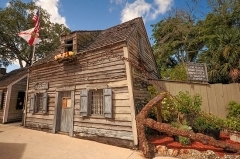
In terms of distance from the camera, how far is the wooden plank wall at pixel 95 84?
21.0ft

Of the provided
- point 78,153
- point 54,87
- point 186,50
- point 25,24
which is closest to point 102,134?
point 78,153

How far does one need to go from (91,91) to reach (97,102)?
0.66 meters

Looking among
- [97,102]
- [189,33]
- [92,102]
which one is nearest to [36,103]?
[92,102]

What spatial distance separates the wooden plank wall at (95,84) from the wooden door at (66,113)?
581 mm

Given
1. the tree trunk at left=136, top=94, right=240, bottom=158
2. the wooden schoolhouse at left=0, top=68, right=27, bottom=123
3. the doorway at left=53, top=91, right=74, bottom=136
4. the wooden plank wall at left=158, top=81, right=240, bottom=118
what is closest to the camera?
the tree trunk at left=136, top=94, right=240, bottom=158

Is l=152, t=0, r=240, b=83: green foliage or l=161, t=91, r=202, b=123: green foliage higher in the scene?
l=152, t=0, r=240, b=83: green foliage

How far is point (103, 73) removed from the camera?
724cm

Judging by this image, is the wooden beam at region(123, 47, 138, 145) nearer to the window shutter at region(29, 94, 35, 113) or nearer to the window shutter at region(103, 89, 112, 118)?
the window shutter at region(103, 89, 112, 118)

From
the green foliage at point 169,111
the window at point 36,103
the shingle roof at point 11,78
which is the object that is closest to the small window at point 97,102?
the green foliage at point 169,111

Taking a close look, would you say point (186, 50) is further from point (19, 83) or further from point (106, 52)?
point (19, 83)

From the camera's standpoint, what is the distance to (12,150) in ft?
18.8

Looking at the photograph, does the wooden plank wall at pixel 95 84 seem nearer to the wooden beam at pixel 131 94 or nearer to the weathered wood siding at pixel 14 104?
the wooden beam at pixel 131 94

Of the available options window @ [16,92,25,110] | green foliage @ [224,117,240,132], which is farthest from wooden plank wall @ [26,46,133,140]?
window @ [16,92,25,110]

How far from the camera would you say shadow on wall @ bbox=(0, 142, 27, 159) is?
516 centimetres
